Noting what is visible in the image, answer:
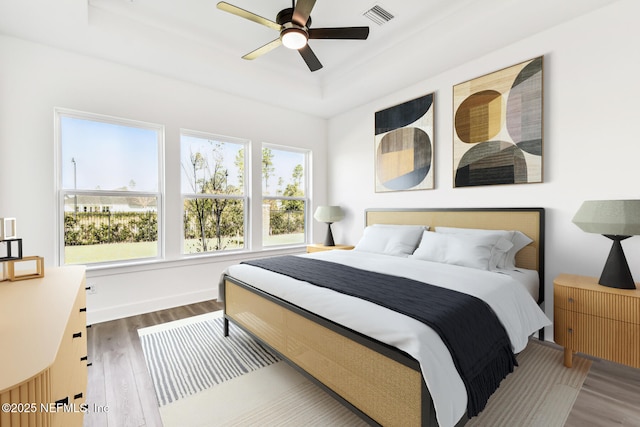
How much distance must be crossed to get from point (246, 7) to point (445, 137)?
2.58 metres

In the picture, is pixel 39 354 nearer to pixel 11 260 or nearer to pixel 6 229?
pixel 11 260

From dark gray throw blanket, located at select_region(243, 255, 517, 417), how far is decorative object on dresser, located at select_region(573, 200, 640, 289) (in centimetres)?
109

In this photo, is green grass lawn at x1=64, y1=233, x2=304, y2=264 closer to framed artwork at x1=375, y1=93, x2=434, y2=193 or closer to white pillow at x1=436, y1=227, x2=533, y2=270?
framed artwork at x1=375, y1=93, x2=434, y2=193

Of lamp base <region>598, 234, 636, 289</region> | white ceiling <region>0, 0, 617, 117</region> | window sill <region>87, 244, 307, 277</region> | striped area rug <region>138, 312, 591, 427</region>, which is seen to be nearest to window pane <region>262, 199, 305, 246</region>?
window sill <region>87, 244, 307, 277</region>

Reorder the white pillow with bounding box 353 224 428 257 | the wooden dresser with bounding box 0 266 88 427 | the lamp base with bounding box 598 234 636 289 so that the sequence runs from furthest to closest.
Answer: the white pillow with bounding box 353 224 428 257, the lamp base with bounding box 598 234 636 289, the wooden dresser with bounding box 0 266 88 427

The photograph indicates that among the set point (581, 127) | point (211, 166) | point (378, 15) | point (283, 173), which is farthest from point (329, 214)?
point (581, 127)

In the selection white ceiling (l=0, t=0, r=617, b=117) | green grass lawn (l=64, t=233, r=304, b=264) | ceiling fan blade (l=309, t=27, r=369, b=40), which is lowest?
green grass lawn (l=64, t=233, r=304, b=264)

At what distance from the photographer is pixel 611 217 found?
→ 79.3 inches

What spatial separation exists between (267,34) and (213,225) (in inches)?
98.7

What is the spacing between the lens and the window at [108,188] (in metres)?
3.12

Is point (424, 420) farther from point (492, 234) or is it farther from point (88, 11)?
point (88, 11)

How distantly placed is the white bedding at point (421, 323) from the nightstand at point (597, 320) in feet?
0.70

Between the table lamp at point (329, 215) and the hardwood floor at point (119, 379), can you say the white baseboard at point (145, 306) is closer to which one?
the hardwood floor at point (119, 379)

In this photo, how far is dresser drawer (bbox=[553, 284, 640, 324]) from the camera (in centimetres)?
195
